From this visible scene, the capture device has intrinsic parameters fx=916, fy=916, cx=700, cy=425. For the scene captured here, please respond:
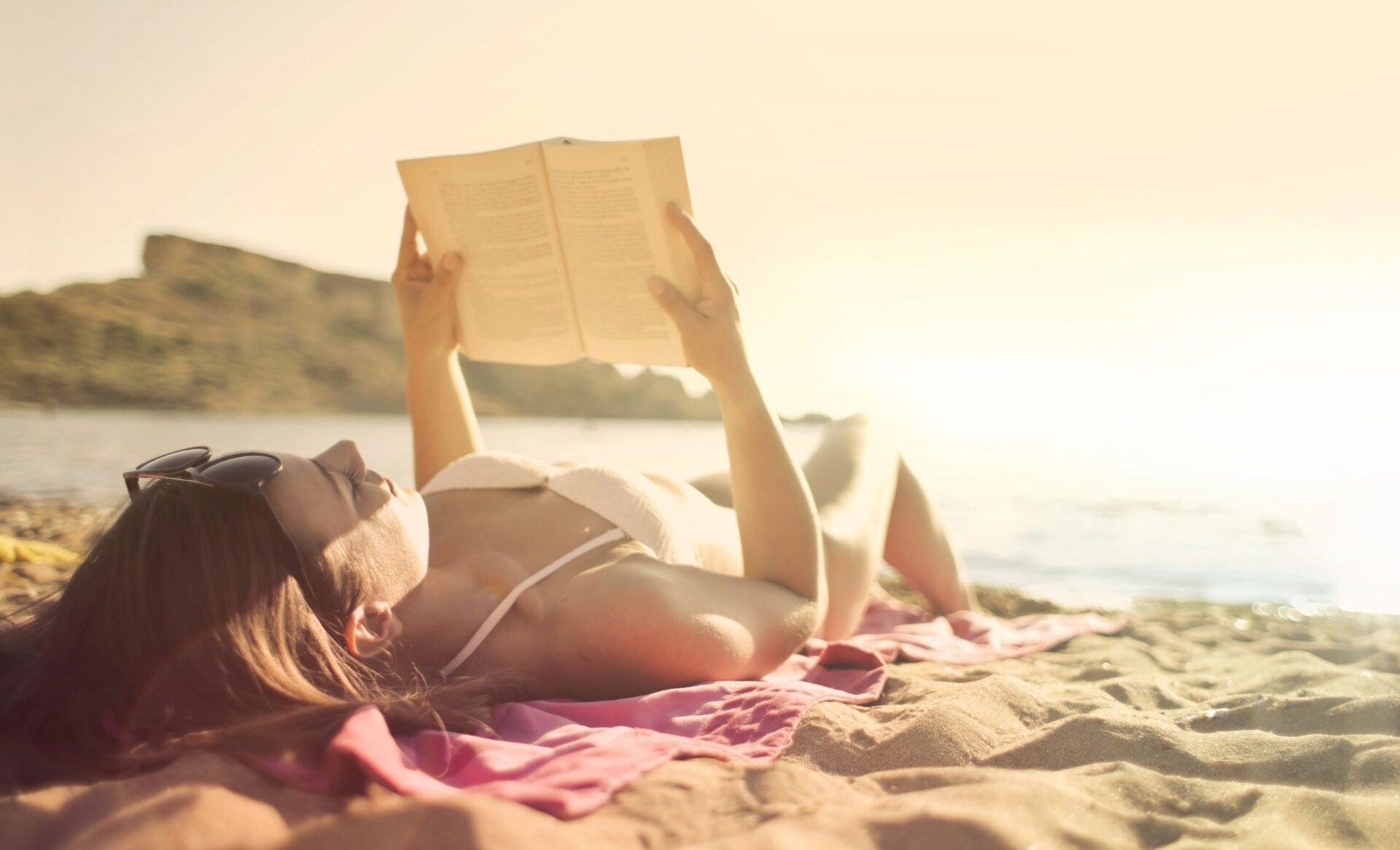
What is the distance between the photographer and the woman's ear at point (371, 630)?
149 centimetres

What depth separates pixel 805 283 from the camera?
6211 mm

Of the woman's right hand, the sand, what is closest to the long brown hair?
the sand

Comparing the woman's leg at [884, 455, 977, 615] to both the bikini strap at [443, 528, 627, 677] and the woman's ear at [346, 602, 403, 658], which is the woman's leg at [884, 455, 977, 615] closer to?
the bikini strap at [443, 528, 627, 677]

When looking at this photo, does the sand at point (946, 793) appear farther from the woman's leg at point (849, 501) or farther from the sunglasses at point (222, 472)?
the woman's leg at point (849, 501)

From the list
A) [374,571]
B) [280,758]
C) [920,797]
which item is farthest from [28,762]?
[920,797]

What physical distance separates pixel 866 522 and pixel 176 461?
1761 mm

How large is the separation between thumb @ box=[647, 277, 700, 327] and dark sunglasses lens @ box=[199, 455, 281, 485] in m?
0.92

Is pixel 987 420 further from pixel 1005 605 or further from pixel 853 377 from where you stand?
pixel 1005 605

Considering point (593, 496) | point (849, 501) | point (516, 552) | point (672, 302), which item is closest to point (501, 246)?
point (672, 302)

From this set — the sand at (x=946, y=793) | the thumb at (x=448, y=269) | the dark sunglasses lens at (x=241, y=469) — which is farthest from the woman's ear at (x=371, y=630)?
the thumb at (x=448, y=269)

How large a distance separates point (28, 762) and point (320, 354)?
1822 centimetres

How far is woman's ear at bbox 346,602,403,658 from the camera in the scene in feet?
4.89

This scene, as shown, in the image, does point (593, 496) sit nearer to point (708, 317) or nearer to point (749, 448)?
point (749, 448)

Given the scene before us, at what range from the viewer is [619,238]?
2.13m
